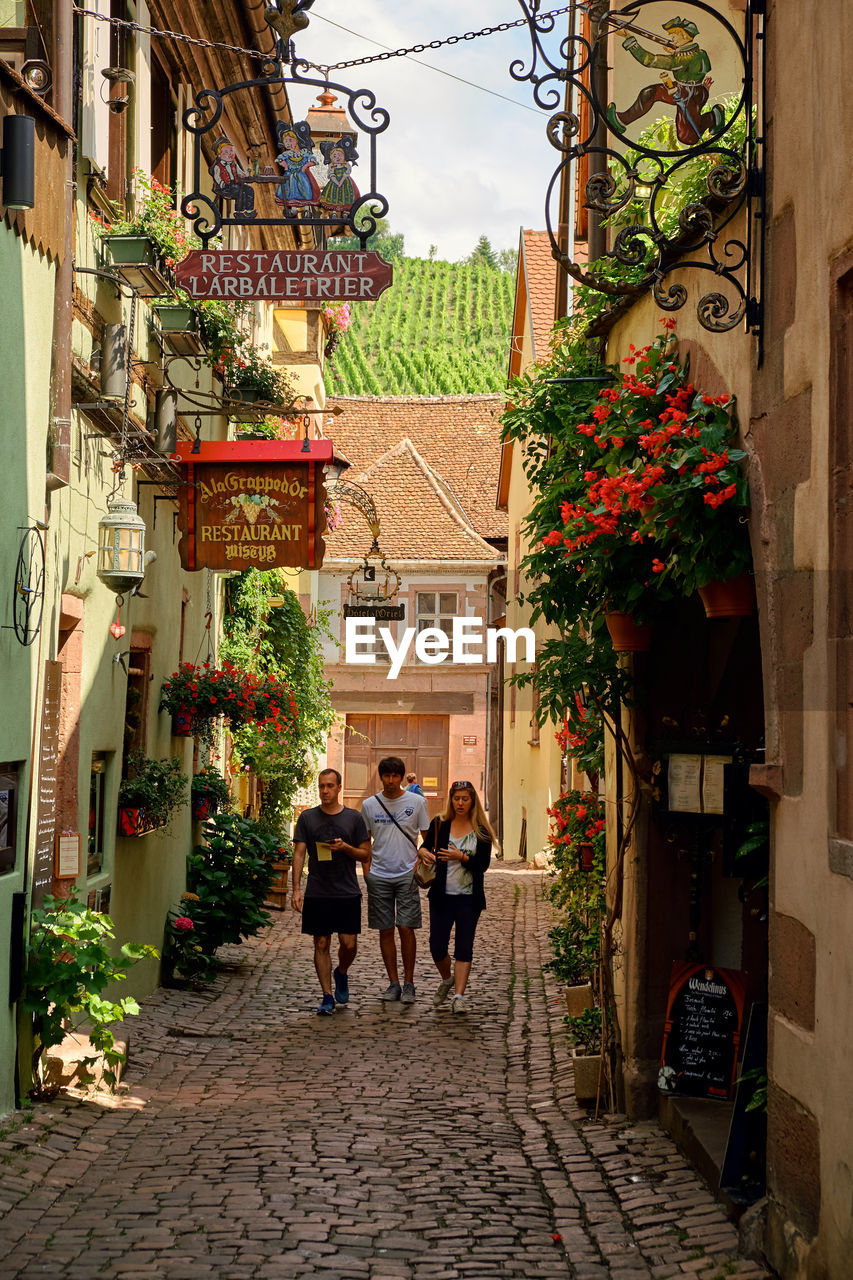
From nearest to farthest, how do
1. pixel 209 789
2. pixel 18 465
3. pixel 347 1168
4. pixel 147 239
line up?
1. pixel 347 1168
2. pixel 18 465
3. pixel 147 239
4. pixel 209 789

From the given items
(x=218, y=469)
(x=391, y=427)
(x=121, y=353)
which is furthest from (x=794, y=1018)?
(x=391, y=427)

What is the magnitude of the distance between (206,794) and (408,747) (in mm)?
20852

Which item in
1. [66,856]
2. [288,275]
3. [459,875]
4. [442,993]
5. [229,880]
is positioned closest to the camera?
[288,275]

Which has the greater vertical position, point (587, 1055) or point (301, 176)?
point (301, 176)

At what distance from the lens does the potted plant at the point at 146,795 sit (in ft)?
33.7

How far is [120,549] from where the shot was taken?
29.0 ft

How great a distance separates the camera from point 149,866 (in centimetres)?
1124

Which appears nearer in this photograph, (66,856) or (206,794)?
(66,856)

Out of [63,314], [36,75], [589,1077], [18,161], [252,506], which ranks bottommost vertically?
[589,1077]

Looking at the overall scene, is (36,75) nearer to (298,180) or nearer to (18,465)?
(298,180)

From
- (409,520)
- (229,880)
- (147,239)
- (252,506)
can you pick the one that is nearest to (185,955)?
(229,880)

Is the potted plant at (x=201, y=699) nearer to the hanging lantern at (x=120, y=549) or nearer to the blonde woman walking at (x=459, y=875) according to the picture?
the blonde woman walking at (x=459, y=875)

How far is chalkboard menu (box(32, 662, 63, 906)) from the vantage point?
7.70 meters

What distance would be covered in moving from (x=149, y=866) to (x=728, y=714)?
5113mm
